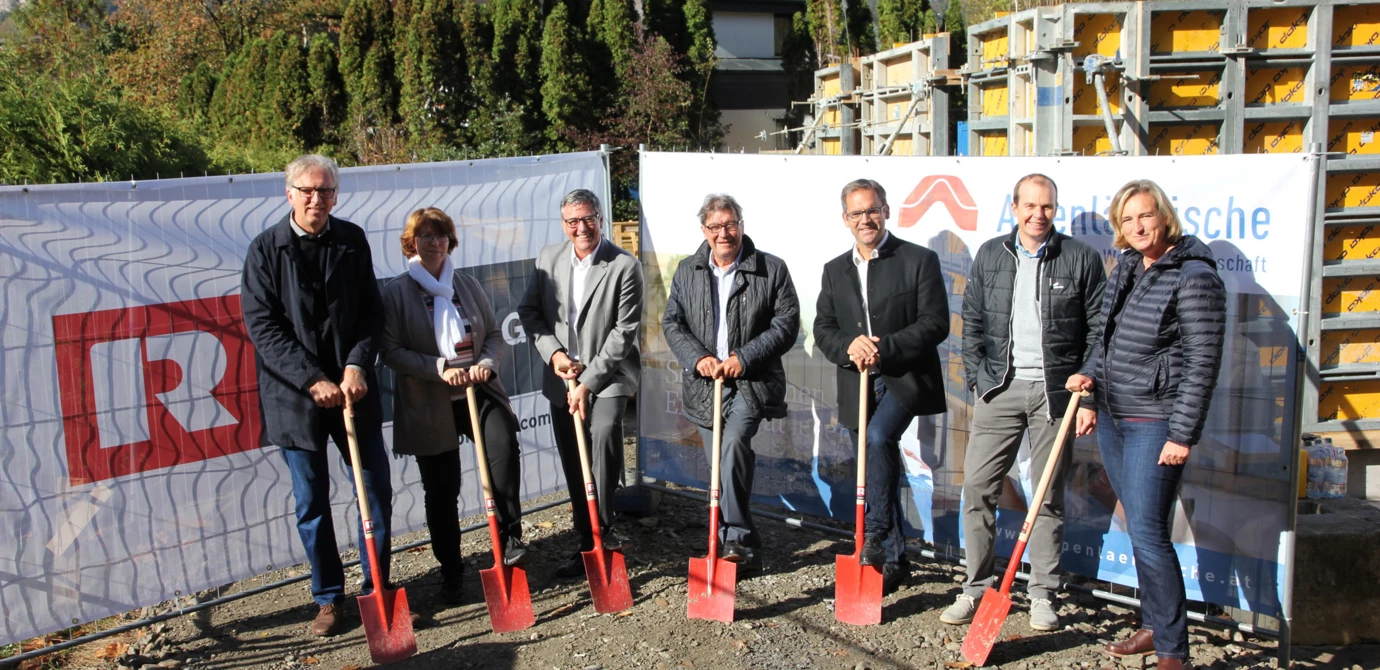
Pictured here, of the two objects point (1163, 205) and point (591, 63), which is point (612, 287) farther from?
point (591, 63)

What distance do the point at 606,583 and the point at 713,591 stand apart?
0.47 metres

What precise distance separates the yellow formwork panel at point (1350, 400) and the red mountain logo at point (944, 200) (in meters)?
3.65

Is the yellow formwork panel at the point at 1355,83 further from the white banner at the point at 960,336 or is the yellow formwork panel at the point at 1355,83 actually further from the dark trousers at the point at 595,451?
the dark trousers at the point at 595,451

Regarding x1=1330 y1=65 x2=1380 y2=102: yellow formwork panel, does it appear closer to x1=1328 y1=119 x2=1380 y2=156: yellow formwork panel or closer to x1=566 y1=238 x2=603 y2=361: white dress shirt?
x1=1328 y1=119 x2=1380 y2=156: yellow formwork panel

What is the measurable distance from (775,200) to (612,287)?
111cm

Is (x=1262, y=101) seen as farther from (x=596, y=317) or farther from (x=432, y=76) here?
(x=432, y=76)

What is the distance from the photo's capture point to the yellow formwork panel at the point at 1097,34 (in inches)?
310

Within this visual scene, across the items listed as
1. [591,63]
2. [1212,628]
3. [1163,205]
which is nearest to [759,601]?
[1212,628]

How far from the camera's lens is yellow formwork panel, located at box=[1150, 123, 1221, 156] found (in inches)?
302

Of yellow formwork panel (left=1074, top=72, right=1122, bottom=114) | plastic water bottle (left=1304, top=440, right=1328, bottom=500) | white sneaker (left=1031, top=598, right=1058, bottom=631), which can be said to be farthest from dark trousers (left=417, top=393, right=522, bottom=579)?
yellow formwork panel (left=1074, top=72, right=1122, bottom=114)

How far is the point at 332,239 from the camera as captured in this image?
13.8ft

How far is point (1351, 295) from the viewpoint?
22.5ft

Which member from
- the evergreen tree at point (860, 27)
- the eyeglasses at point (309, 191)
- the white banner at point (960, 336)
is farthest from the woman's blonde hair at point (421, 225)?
the evergreen tree at point (860, 27)

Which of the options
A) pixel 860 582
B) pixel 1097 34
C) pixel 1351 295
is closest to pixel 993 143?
pixel 1097 34
